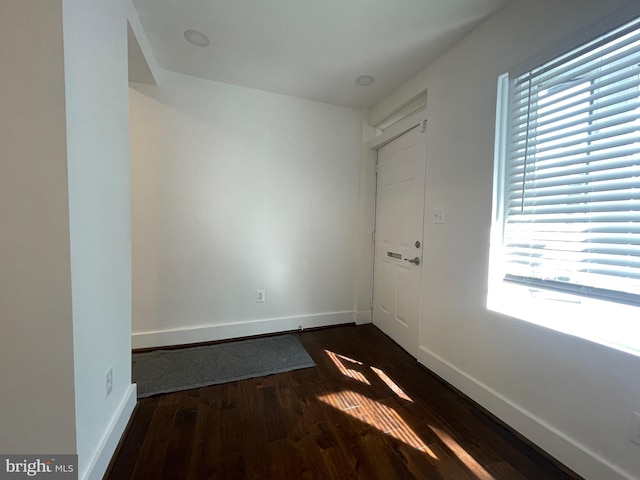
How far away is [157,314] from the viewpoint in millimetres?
2275

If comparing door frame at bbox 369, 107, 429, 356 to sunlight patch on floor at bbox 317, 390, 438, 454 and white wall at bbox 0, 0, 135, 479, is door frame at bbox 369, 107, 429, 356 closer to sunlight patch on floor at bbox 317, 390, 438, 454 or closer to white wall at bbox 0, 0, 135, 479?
sunlight patch on floor at bbox 317, 390, 438, 454

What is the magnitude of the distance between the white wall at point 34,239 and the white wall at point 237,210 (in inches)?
58.5

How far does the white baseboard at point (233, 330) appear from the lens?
88.9 inches

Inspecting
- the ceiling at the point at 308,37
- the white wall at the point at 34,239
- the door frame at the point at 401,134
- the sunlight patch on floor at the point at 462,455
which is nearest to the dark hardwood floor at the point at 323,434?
the sunlight patch on floor at the point at 462,455

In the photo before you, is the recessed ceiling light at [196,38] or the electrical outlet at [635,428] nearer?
the electrical outlet at [635,428]

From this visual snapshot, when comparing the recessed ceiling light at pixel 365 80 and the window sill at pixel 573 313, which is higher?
the recessed ceiling light at pixel 365 80

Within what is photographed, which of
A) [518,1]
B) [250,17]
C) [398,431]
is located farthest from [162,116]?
[398,431]

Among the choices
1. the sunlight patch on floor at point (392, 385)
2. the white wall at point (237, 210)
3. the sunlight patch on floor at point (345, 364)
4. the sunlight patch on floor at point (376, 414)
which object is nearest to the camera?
the sunlight patch on floor at point (376, 414)

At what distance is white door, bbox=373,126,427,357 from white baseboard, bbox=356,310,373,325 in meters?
0.09

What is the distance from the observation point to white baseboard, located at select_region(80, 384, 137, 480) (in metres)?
1.00

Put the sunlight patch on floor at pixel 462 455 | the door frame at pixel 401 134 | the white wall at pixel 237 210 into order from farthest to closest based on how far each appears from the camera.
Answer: the white wall at pixel 237 210
the door frame at pixel 401 134
the sunlight patch on floor at pixel 462 455

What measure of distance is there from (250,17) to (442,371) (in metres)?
2.86

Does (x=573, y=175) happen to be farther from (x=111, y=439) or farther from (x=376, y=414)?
(x=111, y=439)

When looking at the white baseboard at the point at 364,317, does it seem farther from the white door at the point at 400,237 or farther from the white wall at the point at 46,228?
the white wall at the point at 46,228
